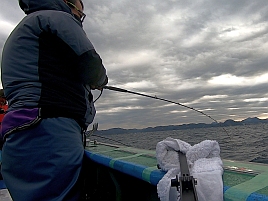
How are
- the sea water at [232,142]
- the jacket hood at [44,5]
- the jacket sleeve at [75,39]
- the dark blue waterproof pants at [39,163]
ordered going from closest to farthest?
the dark blue waterproof pants at [39,163] → the jacket sleeve at [75,39] → the jacket hood at [44,5] → the sea water at [232,142]

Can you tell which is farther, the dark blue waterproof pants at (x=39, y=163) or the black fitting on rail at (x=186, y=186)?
the dark blue waterproof pants at (x=39, y=163)

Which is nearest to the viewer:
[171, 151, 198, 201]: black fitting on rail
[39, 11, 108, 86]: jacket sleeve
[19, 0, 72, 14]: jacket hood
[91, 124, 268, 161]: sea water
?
[171, 151, 198, 201]: black fitting on rail

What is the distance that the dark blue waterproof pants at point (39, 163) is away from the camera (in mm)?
1501

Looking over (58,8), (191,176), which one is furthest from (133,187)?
(58,8)

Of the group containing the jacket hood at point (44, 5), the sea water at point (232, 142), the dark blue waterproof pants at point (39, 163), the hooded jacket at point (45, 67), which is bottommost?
the sea water at point (232, 142)

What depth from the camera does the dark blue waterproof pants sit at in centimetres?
150

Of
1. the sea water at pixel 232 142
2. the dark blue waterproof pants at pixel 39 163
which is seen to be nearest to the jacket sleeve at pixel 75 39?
the dark blue waterproof pants at pixel 39 163

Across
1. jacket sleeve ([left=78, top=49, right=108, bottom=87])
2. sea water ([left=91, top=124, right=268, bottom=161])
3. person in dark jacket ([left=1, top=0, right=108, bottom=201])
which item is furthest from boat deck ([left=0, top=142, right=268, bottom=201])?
sea water ([left=91, top=124, right=268, bottom=161])

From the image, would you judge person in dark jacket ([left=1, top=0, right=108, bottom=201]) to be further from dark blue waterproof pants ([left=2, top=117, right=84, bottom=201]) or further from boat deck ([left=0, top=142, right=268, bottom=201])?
boat deck ([left=0, top=142, right=268, bottom=201])

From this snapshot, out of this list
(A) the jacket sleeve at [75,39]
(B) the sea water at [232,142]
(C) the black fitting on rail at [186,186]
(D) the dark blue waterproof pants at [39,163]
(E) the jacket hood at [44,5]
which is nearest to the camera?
(C) the black fitting on rail at [186,186]

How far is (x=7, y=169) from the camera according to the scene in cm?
160

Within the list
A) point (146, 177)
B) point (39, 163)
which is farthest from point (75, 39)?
point (146, 177)

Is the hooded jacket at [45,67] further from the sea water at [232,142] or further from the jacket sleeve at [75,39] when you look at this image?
the sea water at [232,142]

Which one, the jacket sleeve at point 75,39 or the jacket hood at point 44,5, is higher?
the jacket hood at point 44,5
